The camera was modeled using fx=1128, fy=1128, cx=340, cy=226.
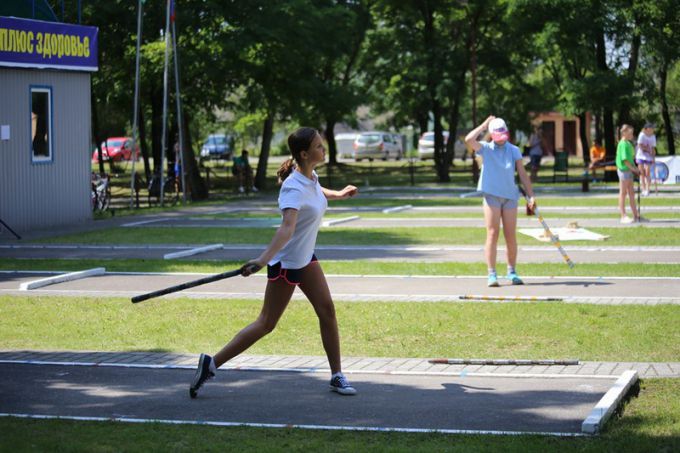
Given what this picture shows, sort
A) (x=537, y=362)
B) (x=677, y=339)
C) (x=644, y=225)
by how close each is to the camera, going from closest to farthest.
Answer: (x=537, y=362), (x=677, y=339), (x=644, y=225)

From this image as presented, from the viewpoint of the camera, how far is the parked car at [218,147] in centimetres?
6593

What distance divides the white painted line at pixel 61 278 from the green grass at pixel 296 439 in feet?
21.3

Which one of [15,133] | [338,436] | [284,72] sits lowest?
[338,436]

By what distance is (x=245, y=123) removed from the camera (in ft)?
171

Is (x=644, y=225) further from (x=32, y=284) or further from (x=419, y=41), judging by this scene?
(x=419, y=41)

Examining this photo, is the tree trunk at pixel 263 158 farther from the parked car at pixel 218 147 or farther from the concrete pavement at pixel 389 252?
the concrete pavement at pixel 389 252

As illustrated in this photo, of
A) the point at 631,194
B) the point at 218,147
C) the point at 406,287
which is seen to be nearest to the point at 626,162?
the point at 631,194

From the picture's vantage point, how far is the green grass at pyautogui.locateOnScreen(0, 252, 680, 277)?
14.0 m

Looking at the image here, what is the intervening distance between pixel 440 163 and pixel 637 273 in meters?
30.7

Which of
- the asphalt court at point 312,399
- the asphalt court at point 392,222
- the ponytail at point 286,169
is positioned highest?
the ponytail at point 286,169

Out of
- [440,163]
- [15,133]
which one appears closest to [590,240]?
[15,133]

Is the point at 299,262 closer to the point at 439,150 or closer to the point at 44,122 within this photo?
the point at 44,122

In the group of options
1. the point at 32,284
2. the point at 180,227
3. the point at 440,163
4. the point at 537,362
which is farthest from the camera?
the point at 440,163

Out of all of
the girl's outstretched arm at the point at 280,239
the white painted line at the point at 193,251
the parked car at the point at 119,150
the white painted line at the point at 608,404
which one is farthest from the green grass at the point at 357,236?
the parked car at the point at 119,150
